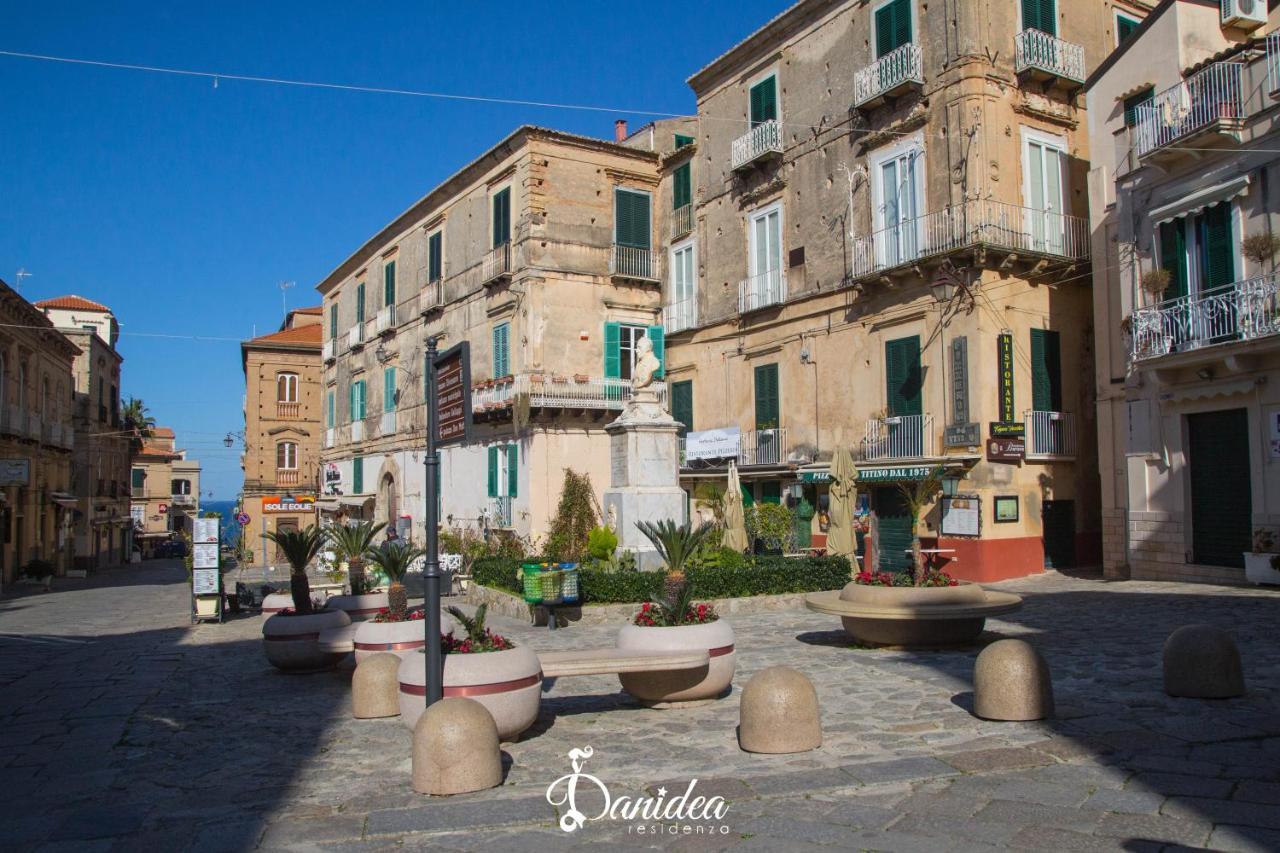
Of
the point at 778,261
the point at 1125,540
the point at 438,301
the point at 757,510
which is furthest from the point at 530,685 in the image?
the point at 438,301

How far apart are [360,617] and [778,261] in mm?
16915

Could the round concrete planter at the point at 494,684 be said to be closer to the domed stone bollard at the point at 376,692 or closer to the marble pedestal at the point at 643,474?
the domed stone bollard at the point at 376,692

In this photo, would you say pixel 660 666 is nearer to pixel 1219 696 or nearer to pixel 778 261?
pixel 1219 696

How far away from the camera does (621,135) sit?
36.3 meters

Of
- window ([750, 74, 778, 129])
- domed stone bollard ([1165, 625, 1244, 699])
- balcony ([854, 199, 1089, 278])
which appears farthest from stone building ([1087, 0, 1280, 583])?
domed stone bollard ([1165, 625, 1244, 699])

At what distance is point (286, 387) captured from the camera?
55000 mm

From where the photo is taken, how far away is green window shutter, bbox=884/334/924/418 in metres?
22.6

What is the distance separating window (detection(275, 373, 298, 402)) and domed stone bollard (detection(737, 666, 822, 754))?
51.6 meters

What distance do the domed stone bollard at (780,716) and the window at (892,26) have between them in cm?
1923

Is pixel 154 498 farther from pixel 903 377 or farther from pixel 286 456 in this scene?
pixel 903 377

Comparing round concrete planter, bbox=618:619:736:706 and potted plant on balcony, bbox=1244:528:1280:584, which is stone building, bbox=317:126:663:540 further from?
round concrete planter, bbox=618:619:736:706

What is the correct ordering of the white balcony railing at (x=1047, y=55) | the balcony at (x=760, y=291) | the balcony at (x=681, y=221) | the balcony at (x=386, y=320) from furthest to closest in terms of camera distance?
the balcony at (x=386, y=320), the balcony at (x=681, y=221), the balcony at (x=760, y=291), the white balcony railing at (x=1047, y=55)

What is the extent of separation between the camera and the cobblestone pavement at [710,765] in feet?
18.8

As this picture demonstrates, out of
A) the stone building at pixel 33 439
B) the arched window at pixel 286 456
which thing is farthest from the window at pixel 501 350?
the arched window at pixel 286 456
